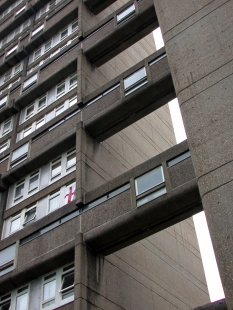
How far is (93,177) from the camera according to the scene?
Result: 1897cm

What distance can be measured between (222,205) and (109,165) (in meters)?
9.28

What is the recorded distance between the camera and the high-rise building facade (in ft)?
52.3

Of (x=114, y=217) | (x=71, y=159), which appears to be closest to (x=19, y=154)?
(x=71, y=159)

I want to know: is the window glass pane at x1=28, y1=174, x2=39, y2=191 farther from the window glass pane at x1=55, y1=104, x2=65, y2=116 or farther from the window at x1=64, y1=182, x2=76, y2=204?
the window glass pane at x1=55, y1=104, x2=65, y2=116

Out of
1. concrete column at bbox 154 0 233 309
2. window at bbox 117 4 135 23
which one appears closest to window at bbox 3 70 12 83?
window at bbox 117 4 135 23

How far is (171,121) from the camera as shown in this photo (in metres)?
30.9

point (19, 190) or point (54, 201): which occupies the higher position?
point (19, 190)

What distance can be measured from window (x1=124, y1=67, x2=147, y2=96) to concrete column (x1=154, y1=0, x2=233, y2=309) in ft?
8.91

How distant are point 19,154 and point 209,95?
12.0m

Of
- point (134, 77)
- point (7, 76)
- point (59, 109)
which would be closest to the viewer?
point (134, 77)

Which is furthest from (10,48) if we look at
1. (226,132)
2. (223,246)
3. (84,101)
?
(223,246)

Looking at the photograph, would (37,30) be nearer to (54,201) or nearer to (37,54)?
(37,54)

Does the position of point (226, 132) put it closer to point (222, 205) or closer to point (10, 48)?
point (222, 205)

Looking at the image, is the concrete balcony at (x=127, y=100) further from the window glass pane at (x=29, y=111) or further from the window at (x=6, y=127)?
the window at (x=6, y=127)
